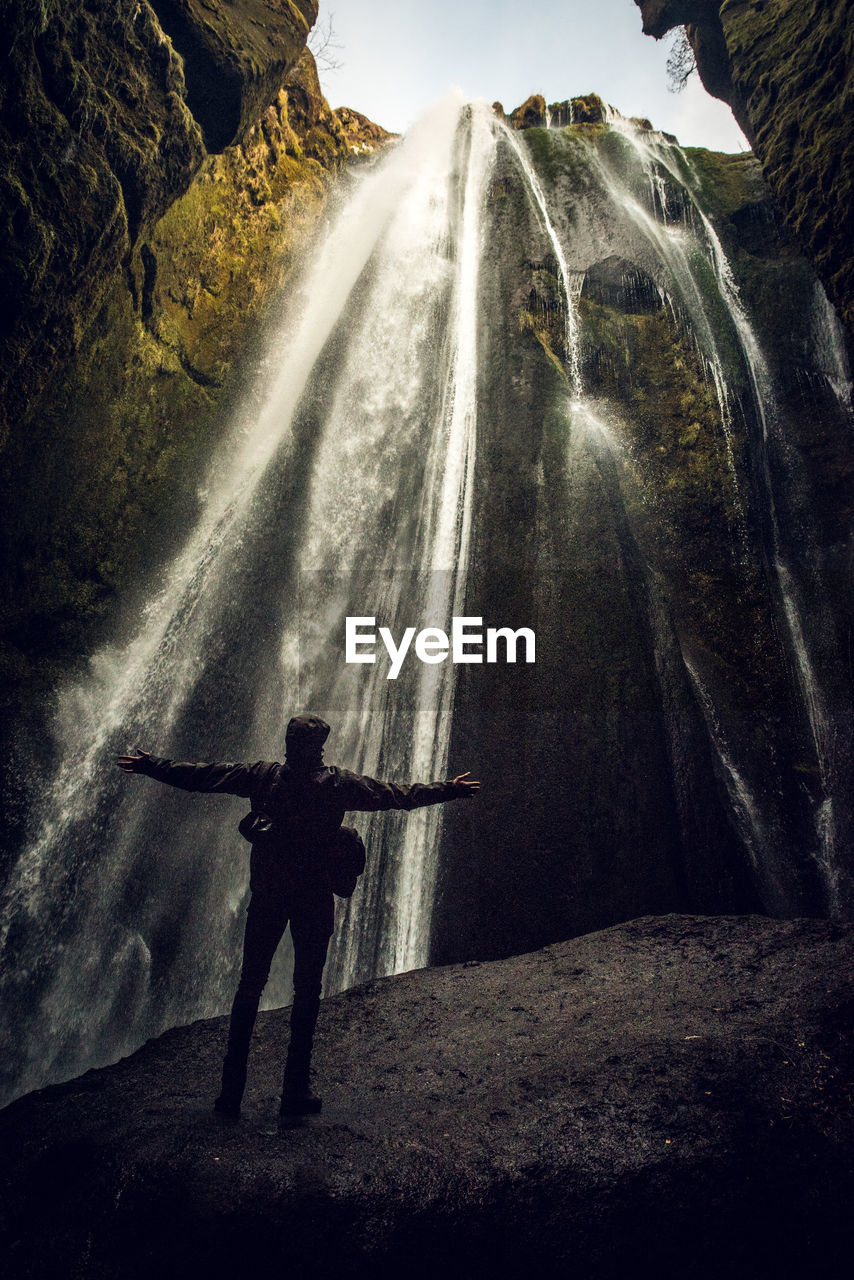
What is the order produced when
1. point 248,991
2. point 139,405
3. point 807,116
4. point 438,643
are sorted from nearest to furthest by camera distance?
point 248,991 < point 438,643 < point 139,405 < point 807,116

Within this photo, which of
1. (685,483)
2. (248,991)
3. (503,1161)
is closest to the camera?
(503,1161)

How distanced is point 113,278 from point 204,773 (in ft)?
24.5

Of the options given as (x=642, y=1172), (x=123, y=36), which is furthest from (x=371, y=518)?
(x=642, y=1172)

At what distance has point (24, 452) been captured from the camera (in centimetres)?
698

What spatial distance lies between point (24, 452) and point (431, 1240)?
7.84 meters

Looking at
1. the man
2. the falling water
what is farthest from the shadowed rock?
the falling water

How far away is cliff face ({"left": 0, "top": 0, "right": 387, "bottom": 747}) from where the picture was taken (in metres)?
6.02

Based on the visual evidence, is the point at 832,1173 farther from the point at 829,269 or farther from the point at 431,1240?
the point at 829,269

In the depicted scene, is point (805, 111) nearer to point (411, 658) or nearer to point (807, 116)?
point (807, 116)

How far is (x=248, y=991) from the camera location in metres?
2.95

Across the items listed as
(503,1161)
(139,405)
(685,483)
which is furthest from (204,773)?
(685,483)

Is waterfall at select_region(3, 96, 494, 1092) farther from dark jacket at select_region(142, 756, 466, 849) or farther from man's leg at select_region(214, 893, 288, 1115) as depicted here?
dark jacket at select_region(142, 756, 466, 849)

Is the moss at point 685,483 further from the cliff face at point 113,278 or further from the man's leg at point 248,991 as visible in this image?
the man's leg at point 248,991

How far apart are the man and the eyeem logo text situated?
4.60m
